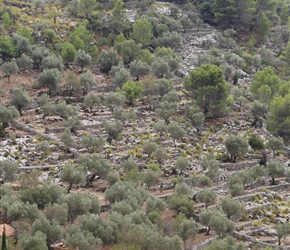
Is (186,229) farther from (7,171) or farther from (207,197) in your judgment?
(7,171)

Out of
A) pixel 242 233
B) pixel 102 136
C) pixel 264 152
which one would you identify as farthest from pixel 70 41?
pixel 242 233

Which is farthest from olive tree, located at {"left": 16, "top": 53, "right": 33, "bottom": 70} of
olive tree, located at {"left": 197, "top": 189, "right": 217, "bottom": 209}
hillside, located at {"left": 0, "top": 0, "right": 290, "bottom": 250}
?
olive tree, located at {"left": 197, "top": 189, "right": 217, "bottom": 209}

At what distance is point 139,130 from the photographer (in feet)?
204

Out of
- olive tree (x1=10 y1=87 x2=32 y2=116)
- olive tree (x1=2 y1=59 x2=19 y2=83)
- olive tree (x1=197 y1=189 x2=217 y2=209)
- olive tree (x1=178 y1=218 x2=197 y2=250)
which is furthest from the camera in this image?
olive tree (x1=2 y1=59 x2=19 y2=83)

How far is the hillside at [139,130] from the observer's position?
3934cm

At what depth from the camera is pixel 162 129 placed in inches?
2356

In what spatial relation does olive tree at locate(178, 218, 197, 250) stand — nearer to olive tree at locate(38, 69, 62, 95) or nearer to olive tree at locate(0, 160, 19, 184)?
olive tree at locate(0, 160, 19, 184)

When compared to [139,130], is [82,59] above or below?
above

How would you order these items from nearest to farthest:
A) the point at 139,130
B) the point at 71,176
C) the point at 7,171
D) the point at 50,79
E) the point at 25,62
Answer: the point at 7,171 → the point at 71,176 → the point at 139,130 → the point at 50,79 → the point at 25,62

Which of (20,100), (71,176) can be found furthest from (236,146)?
(20,100)

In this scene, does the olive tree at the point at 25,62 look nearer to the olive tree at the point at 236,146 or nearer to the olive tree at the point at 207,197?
the olive tree at the point at 236,146

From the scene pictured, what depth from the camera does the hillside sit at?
3934 centimetres

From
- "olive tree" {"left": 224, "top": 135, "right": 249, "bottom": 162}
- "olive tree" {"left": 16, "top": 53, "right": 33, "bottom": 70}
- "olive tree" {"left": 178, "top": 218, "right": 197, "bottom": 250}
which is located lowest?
"olive tree" {"left": 224, "top": 135, "right": 249, "bottom": 162}

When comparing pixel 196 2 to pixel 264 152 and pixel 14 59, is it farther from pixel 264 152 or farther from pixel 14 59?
pixel 264 152
